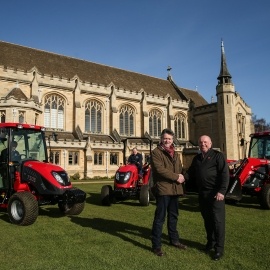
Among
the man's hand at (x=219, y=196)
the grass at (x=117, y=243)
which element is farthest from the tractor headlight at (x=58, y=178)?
the man's hand at (x=219, y=196)

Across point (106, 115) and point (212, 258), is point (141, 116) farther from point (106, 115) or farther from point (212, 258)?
point (212, 258)

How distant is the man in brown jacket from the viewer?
5.27 m

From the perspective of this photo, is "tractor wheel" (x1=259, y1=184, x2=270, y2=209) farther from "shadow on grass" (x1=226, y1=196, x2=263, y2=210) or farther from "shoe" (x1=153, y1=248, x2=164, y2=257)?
"shoe" (x1=153, y1=248, x2=164, y2=257)

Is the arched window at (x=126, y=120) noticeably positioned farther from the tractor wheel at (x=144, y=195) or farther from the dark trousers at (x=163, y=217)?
the dark trousers at (x=163, y=217)

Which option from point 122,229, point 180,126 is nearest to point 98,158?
point 180,126

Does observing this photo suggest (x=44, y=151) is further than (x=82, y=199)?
Yes

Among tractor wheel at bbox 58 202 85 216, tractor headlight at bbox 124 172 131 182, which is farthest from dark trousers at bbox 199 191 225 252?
tractor headlight at bbox 124 172 131 182

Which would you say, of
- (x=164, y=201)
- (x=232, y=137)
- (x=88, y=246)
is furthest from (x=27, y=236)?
(x=232, y=137)

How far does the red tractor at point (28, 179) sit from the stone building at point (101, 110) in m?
17.7

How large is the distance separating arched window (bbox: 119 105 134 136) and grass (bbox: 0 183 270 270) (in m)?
27.8

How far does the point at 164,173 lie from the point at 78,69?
33677mm

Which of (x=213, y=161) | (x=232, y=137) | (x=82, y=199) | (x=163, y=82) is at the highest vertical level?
(x=163, y=82)

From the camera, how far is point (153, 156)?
17.9ft

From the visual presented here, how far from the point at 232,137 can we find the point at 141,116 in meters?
11.6
